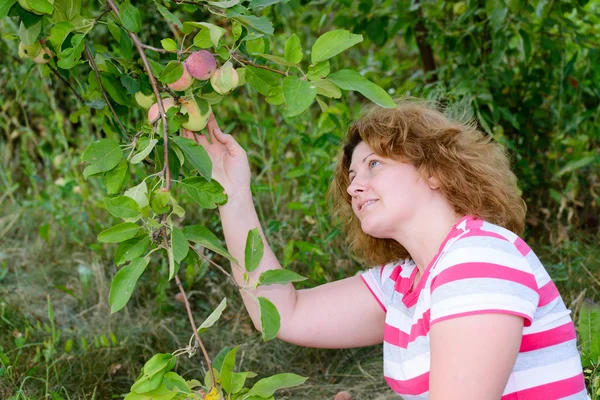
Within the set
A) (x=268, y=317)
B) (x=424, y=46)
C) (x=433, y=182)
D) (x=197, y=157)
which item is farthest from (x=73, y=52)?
(x=424, y=46)

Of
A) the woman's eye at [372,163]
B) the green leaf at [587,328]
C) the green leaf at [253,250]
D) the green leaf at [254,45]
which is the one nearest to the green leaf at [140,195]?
the green leaf at [253,250]

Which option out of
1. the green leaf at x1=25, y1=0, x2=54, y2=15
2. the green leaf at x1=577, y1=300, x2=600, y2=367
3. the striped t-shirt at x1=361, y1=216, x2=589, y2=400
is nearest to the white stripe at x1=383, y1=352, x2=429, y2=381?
the striped t-shirt at x1=361, y1=216, x2=589, y2=400

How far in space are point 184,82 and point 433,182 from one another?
1.65 feet

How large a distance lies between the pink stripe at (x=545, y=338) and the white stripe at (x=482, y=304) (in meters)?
0.12

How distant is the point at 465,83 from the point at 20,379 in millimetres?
1457

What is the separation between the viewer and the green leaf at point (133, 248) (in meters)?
1.01

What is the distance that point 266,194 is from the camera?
287 cm

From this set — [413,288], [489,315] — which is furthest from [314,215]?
[489,315]

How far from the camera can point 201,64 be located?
108 centimetres

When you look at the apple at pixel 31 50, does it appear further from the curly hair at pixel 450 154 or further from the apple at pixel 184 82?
the curly hair at pixel 450 154

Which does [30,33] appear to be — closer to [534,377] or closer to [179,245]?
[179,245]

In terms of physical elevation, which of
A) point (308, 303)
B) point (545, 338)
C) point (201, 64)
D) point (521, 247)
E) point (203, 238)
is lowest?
point (308, 303)

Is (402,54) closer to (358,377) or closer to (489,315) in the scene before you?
(358,377)

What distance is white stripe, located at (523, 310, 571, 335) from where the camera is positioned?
1.24m
